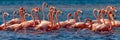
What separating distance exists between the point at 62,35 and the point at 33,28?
4.90 metres

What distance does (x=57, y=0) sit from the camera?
344 feet

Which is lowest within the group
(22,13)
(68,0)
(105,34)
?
(105,34)

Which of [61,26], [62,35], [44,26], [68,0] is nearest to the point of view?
[62,35]

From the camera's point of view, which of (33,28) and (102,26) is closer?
(102,26)

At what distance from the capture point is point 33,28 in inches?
1373

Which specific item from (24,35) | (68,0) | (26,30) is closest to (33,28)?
(26,30)

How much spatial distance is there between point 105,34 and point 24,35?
496 centimetres

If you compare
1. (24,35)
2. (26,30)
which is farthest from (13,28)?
(24,35)

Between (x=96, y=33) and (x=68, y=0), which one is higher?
(x=68, y=0)

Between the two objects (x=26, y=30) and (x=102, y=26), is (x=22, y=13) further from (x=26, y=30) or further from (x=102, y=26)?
(x=102, y=26)

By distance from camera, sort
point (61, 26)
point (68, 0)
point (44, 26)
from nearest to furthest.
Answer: point (44, 26)
point (61, 26)
point (68, 0)

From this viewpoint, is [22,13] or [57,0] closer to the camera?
[22,13]

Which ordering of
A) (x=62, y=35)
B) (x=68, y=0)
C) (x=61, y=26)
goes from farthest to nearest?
(x=68, y=0), (x=61, y=26), (x=62, y=35)

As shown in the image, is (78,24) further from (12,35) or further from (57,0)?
(57,0)
